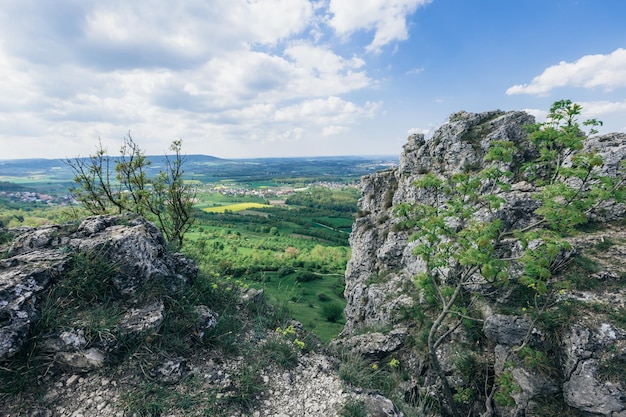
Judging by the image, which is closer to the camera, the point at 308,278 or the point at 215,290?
the point at 215,290

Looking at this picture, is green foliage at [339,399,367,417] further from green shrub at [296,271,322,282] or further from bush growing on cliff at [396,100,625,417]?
green shrub at [296,271,322,282]

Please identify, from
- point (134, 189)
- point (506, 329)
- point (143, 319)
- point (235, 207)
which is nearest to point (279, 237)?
point (235, 207)

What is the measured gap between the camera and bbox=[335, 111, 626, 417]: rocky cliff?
10.3 metres

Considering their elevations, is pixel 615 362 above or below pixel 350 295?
above

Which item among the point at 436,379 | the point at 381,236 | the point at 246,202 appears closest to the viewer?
the point at 436,379

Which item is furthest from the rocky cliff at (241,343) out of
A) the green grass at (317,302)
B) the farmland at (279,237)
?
the green grass at (317,302)

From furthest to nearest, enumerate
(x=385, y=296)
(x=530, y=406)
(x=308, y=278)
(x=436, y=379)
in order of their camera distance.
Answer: (x=308, y=278) < (x=385, y=296) < (x=436, y=379) < (x=530, y=406)

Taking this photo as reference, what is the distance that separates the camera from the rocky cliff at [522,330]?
33.8 feet

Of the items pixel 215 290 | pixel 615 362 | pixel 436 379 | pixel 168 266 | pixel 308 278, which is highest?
pixel 168 266

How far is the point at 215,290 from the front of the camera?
10.2 m

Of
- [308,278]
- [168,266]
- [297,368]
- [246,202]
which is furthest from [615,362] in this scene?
[246,202]

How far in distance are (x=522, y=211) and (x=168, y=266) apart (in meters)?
18.0

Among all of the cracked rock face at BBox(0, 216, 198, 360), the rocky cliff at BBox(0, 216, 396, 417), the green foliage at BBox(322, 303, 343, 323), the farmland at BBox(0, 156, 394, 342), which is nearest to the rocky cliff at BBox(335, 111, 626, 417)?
the rocky cliff at BBox(0, 216, 396, 417)

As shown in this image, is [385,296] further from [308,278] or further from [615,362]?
[308,278]
